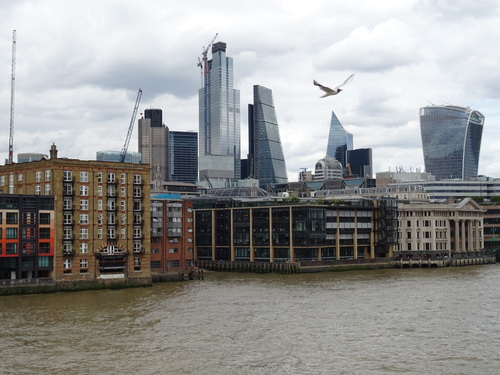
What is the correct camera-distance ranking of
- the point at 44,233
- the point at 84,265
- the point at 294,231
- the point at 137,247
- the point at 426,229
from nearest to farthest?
the point at 44,233 → the point at 84,265 → the point at 137,247 → the point at 294,231 → the point at 426,229

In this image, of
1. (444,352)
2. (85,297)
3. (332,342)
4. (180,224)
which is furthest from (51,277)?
(444,352)

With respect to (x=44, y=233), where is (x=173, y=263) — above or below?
below

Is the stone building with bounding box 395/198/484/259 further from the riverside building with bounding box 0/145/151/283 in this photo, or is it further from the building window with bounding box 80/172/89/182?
the building window with bounding box 80/172/89/182

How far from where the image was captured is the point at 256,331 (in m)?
75.1

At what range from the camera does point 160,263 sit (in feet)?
438

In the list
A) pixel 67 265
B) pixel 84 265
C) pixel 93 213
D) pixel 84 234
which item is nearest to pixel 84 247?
pixel 84 234

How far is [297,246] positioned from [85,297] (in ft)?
216

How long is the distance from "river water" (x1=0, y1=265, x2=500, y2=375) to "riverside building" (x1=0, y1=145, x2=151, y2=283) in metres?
6.03

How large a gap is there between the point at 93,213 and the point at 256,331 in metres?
53.0

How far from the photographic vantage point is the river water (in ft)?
198

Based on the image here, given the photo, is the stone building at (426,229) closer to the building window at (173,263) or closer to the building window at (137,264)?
the building window at (173,263)

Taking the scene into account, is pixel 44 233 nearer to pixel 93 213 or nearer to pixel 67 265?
pixel 67 265

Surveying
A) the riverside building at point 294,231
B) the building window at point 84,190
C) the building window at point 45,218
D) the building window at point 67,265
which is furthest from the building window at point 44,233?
the riverside building at point 294,231

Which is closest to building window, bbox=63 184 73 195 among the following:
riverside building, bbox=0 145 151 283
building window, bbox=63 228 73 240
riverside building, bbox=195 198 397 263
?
riverside building, bbox=0 145 151 283
